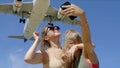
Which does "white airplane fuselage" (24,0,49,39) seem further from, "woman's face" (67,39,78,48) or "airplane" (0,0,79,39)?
"woman's face" (67,39,78,48)

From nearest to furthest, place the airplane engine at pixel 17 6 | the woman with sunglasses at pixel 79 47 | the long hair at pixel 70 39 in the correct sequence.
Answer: the woman with sunglasses at pixel 79 47, the long hair at pixel 70 39, the airplane engine at pixel 17 6

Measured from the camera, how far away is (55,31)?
16.6 ft

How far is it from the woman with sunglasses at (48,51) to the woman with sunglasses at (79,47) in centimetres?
71

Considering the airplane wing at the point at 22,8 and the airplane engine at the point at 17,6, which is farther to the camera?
the airplane wing at the point at 22,8

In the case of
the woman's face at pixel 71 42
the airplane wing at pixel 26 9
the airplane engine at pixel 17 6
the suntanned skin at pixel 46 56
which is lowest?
the airplane wing at pixel 26 9

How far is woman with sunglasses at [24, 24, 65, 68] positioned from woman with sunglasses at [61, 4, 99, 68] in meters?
0.71

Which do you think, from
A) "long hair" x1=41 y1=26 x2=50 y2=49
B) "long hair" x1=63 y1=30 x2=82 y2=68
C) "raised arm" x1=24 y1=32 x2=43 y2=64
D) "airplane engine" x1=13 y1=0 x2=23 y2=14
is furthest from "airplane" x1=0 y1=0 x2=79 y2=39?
"long hair" x1=63 y1=30 x2=82 y2=68

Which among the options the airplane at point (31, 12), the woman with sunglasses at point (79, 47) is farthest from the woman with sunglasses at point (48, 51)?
the airplane at point (31, 12)

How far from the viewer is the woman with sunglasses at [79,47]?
133 inches

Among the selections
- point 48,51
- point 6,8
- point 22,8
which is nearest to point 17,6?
point 6,8

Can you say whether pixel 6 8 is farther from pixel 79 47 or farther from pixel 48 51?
pixel 79 47

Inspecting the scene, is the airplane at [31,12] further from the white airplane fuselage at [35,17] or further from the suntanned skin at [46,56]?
the suntanned skin at [46,56]

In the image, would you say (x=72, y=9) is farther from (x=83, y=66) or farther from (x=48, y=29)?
(x=48, y=29)

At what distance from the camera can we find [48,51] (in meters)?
4.97
